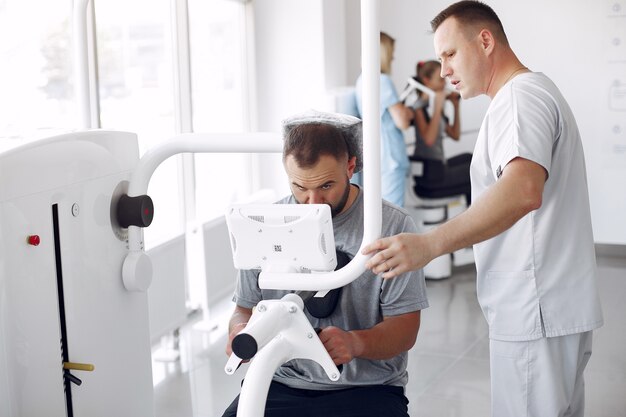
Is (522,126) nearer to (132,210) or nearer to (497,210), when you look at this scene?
(497,210)

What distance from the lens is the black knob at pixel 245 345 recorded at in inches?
48.4

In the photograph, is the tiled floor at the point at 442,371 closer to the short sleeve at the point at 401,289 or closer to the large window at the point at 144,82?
the large window at the point at 144,82

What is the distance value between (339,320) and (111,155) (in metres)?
0.60

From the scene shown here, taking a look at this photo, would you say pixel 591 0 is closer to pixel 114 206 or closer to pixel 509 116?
pixel 509 116

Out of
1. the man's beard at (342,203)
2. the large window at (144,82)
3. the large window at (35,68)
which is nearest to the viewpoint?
the man's beard at (342,203)

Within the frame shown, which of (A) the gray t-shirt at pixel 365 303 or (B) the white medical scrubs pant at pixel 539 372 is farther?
(B) the white medical scrubs pant at pixel 539 372

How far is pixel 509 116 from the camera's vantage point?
1746 millimetres

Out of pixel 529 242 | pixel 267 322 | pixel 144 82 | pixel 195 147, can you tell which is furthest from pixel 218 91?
pixel 267 322

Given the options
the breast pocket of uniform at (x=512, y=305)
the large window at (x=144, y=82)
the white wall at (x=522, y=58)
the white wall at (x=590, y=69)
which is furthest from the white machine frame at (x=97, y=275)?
the white wall at (x=590, y=69)

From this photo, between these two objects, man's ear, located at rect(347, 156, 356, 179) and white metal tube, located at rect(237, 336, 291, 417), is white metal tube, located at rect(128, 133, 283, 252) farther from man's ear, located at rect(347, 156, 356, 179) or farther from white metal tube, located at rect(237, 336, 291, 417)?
white metal tube, located at rect(237, 336, 291, 417)

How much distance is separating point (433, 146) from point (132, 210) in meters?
3.52

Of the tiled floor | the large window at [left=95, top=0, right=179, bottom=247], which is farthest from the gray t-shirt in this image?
the large window at [left=95, top=0, right=179, bottom=247]

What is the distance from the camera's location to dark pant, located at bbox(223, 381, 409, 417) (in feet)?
5.51

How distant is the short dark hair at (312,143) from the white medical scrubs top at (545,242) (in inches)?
14.3
